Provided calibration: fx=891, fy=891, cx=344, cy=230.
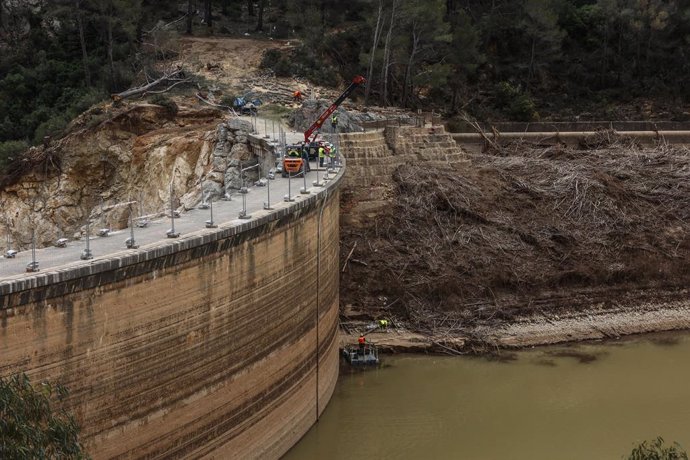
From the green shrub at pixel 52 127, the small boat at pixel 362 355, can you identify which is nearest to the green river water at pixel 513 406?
the small boat at pixel 362 355

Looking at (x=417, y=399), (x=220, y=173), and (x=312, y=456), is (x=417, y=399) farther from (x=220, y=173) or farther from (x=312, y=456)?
(x=220, y=173)

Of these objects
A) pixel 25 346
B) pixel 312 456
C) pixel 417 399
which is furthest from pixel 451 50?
pixel 25 346

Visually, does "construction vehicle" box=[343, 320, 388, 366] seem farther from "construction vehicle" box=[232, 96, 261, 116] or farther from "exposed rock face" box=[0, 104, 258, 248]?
"construction vehicle" box=[232, 96, 261, 116]

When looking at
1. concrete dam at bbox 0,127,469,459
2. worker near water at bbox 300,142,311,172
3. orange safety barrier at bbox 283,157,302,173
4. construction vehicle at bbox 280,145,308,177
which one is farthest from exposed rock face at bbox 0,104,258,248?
concrete dam at bbox 0,127,469,459

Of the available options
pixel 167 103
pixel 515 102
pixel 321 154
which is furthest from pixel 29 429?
pixel 515 102

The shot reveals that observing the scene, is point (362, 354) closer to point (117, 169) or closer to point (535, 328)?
point (535, 328)

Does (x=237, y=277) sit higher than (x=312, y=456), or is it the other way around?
(x=237, y=277)

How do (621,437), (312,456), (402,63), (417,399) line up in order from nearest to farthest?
(312,456) → (621,437) → (417,399) → (402,63)

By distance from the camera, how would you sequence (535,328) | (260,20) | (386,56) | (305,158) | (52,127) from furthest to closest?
(260,20)
(386,56)
(52,127)
(535,328)
(305,158)
